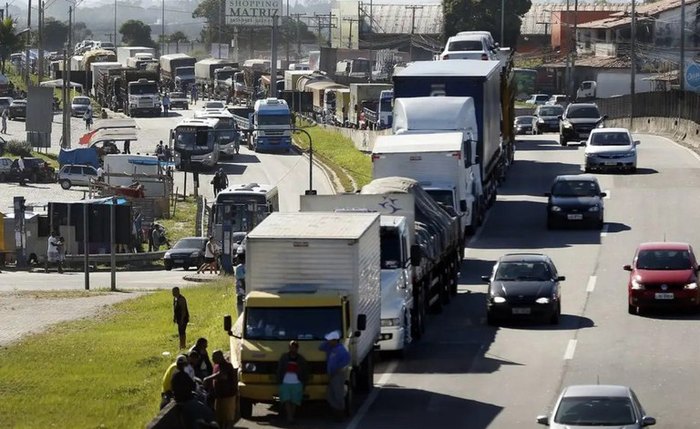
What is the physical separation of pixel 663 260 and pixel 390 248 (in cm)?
760

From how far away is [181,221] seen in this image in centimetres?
7338

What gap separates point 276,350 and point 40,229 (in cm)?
3848

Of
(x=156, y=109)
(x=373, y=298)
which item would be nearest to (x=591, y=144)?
(x=373, y=298)

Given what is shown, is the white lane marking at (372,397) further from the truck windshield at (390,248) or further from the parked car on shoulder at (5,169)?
the parked car on shoulder at (5,169)

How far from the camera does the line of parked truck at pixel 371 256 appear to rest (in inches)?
968

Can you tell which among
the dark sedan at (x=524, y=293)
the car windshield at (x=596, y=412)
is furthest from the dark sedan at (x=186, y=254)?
the car windshield at (x=596, y=412)

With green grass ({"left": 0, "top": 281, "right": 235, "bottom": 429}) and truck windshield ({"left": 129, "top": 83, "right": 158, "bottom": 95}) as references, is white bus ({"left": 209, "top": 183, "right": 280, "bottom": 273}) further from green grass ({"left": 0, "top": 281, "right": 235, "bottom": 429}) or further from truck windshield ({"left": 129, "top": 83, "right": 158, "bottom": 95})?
truck windshield ({"left": 129, "top": 83, "right": 158, "bottom": 95})

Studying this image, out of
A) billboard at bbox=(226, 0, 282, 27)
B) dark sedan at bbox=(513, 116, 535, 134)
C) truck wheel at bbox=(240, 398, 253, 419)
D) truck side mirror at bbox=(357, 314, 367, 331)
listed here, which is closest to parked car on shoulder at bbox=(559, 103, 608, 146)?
dark sedan at bbox=(513, 116, 535, 134)

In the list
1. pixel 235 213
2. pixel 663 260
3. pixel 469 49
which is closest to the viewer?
pixel 663 260

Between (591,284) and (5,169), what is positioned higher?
(591,284)

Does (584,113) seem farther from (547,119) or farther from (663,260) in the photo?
(663,260)

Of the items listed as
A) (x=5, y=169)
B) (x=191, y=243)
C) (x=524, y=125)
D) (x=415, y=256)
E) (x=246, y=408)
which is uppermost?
(x=415, y=256)

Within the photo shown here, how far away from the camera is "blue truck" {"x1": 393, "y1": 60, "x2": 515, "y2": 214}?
5016 centimetres

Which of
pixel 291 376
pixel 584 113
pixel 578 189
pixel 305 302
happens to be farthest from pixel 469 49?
pixel 291 376
